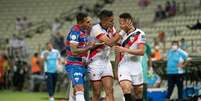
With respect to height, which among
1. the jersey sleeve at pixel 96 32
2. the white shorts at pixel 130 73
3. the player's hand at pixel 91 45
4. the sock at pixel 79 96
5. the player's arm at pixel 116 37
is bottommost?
the sock at pixel 79 96

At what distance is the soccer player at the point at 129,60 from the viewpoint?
11.7 metres

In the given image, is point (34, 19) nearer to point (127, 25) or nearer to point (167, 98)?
point (167, 98)

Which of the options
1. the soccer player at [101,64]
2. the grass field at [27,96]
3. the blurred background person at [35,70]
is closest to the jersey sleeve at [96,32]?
the soccer player at [101,64]

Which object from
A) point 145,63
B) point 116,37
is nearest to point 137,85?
point 116,37

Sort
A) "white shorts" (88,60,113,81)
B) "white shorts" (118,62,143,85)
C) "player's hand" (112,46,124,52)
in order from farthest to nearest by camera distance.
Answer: "white shorts" (88,60,113,81) < "white shorts" (118,62,143,85) < "player's hand" (112,46,124,52)

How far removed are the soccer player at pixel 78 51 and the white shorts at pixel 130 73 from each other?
723mm

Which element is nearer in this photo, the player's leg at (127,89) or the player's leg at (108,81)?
the player's leg at (127,89)

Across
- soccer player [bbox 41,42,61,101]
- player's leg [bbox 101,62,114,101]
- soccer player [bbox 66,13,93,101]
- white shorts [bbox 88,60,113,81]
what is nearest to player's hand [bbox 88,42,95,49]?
soccer player [bbox 66,13,93,101]

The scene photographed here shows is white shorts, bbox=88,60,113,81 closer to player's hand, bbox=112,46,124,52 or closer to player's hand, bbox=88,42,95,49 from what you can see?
player's hand, bbox=88,42,95,49

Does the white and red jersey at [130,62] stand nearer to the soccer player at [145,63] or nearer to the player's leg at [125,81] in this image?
the player's leg at [125,81]

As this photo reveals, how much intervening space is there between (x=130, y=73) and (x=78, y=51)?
1.08 metres

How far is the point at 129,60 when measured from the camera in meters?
11.8

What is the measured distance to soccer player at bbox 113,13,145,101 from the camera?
38.3 feet

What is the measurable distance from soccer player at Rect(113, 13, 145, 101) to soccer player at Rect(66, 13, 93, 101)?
0.66m
